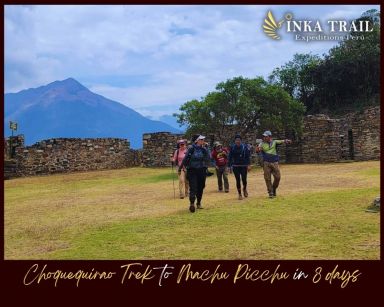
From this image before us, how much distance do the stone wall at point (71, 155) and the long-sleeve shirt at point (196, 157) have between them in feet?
58.2

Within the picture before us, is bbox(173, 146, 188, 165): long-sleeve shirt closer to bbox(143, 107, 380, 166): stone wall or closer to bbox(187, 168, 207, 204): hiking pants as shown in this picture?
bbox(187, 168, 207, 204): hiking pants

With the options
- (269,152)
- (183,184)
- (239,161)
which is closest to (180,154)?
(183,184)

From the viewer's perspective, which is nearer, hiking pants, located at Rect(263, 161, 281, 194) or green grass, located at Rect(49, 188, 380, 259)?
green grass, located at Rect(49, 188, 380, 259)

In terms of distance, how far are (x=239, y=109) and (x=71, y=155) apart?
35.6 ft

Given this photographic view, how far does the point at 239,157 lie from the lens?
1289cm

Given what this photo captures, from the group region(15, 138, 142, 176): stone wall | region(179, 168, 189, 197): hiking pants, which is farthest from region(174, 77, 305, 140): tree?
region(179, 168, 189, 197): hiking pants

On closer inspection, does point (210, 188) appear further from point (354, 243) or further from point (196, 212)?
point (354, 243)

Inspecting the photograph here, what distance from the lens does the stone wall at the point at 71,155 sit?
26.6 m

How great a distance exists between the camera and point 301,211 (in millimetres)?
10328

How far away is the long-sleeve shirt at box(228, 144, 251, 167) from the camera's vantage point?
12883 mm

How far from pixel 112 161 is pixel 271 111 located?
10712 mm

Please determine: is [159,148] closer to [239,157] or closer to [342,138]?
[342,138]

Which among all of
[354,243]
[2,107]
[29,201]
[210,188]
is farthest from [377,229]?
[29,201]

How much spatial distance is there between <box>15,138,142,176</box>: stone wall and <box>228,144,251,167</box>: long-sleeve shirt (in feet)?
55.1
